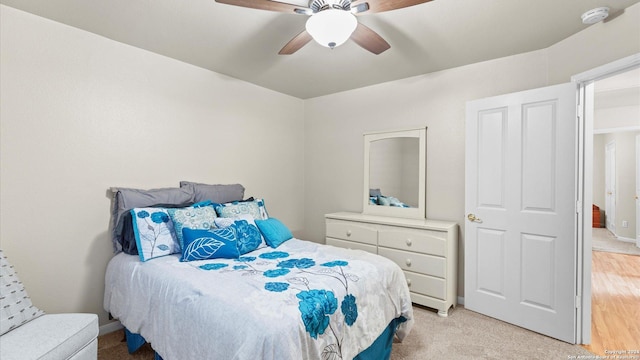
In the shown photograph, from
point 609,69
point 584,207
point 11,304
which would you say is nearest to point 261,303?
point 11,304

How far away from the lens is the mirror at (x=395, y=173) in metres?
3.17

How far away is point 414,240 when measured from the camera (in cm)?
281

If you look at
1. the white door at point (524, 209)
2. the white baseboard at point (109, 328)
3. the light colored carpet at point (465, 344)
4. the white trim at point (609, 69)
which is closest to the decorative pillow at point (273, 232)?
the light colored carpet at point (465, 344)

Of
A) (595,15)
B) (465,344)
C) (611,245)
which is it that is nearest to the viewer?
(595,15)

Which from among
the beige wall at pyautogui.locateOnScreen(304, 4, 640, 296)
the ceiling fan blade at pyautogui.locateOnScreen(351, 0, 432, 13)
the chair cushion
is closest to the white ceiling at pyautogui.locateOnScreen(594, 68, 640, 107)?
the beige wall at pyautogui.locateOnScreen(304, 4, 640, 296)

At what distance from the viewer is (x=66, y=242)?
2.19 meters

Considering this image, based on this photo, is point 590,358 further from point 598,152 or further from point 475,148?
point 598,152

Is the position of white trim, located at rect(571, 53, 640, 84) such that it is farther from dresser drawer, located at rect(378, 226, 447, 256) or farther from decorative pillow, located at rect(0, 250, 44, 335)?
decorative pillow, located at rect(0, 250, 44, 335)

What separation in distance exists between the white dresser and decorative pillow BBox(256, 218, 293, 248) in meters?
0.99

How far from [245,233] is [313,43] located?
1.72m

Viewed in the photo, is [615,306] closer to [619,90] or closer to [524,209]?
[524,209]

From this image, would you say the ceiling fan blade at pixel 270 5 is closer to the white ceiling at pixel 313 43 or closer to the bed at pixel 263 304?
the white ceiling at pixel 313 43

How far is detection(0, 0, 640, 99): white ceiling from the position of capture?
1.92 metres

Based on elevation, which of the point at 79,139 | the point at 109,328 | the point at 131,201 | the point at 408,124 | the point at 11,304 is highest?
the point at 408,124
